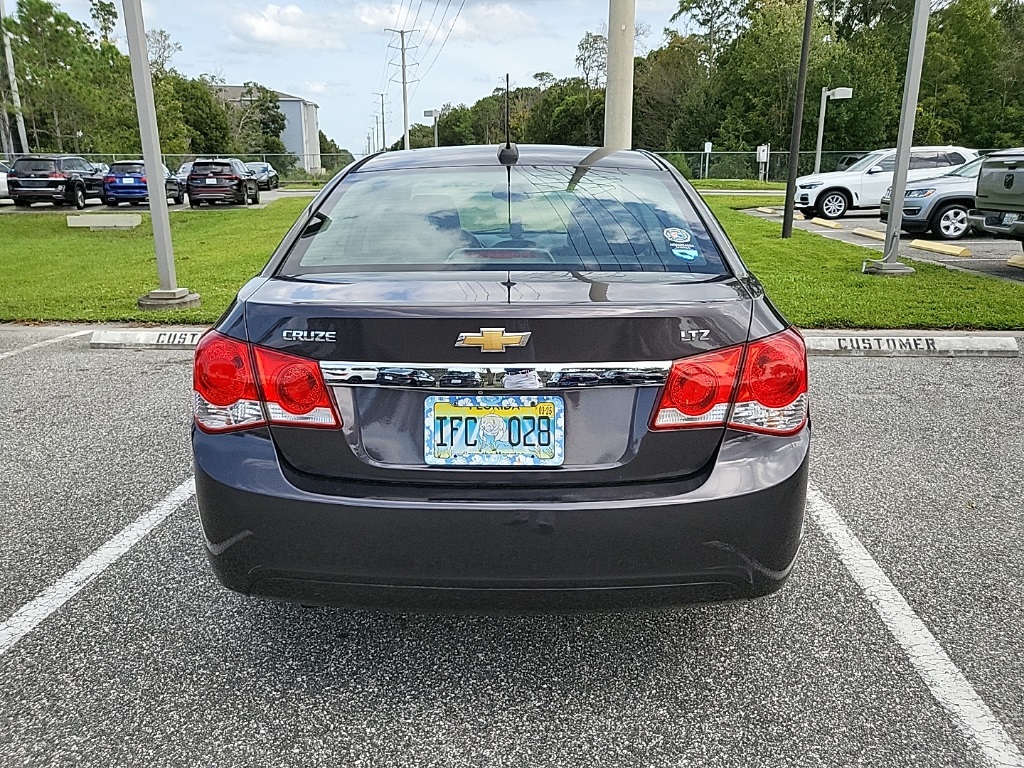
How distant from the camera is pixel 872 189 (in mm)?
20000

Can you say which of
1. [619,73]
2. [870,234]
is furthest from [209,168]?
[870,234]

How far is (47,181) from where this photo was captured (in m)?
24.8

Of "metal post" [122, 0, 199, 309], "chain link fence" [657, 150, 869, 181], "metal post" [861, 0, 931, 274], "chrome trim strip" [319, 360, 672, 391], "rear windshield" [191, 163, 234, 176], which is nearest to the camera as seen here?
"chrome trim strip" [319, 360, 672, 391]

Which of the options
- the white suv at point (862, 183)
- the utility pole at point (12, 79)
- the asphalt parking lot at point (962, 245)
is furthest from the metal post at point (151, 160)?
the utility pole at point (12, 79)

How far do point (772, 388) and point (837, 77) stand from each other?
55854 mm

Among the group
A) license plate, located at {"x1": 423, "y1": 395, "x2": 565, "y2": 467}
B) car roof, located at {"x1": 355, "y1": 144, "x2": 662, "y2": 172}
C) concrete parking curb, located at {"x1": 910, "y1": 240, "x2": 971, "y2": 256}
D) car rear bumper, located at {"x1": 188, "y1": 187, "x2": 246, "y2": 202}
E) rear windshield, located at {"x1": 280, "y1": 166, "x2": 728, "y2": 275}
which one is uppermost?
car roof, located at {"x1": 355, "y1": 144, "x2": 662, "y2": 172}

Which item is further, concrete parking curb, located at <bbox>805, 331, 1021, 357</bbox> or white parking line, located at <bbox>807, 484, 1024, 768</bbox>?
concrete parking curb, located at <bbox>805, 331, 1021, 357</bbox>

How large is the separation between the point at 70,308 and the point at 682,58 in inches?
2742

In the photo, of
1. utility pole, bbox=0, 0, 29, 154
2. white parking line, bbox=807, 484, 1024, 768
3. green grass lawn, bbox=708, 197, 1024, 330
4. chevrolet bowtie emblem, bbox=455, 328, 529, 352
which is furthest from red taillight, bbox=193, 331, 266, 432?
utility pole, bbox=0, 0, 29, 154

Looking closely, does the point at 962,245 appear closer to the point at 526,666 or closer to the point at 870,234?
the point at 870,234

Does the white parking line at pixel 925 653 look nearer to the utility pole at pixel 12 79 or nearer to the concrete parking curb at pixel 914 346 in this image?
the concrete parking curb at pixel 914 346

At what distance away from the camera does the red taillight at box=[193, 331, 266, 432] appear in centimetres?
222

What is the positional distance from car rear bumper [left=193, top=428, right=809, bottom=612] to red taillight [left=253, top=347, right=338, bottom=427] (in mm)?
105

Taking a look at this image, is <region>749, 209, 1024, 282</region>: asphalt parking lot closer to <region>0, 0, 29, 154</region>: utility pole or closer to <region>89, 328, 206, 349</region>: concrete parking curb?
<region>89, 328, 206, 349</region>: concrete parking curb
